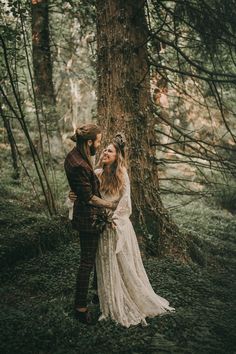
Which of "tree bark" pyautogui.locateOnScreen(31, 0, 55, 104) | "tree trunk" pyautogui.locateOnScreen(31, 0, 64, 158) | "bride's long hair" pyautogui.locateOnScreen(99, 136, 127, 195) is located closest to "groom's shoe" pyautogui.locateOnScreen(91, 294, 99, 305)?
"bride's long hair" pyautogui.locateOnScreen(99, 136, 127, 195)

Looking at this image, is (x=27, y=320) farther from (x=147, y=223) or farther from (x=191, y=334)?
(x=147, y=223)

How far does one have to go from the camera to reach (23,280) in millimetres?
6176

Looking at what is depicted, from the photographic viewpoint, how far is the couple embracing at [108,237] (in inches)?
180

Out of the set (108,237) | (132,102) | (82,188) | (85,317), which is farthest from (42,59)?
(85,317)

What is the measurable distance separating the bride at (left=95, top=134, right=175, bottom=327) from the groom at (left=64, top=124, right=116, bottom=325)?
0.23 meters

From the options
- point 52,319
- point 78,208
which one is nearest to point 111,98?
point 78,208

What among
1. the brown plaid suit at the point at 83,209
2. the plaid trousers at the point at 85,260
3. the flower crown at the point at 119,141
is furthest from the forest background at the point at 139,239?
the flower crown at the point at 119,141

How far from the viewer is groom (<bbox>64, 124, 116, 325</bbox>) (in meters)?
4.48

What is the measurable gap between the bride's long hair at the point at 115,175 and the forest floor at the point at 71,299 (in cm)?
156

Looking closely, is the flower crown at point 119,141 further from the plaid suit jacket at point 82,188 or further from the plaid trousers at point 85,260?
the plaid trousers at point 85,260

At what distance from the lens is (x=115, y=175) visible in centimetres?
504

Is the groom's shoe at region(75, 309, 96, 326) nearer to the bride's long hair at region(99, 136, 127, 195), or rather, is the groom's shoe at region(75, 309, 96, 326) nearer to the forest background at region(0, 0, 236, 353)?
the forest background at region(0, 0, 236, 353)

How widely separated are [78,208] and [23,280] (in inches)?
85.3

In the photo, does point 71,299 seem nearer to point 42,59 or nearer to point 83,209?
point 83,209
